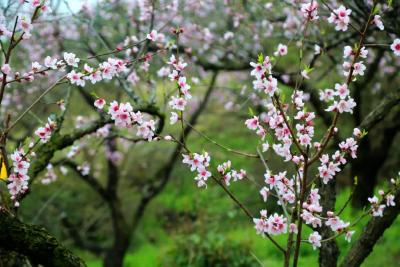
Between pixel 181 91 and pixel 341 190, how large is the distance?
919cm

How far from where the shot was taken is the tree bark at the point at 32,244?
2.68m

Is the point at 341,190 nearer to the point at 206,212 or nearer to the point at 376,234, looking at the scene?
the point at 206,212

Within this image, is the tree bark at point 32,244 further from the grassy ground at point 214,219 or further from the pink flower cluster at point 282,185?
the grassy ground at point 214,219

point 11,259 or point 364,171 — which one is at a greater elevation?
point 11,259

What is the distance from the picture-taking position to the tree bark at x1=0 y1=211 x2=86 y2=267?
2680 millimetres

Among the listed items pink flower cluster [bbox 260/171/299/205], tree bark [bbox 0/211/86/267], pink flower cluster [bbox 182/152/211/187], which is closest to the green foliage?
pink flower cluster [bbox 260/171/299/205]

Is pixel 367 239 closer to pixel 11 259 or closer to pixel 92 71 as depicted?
pixel 92 71

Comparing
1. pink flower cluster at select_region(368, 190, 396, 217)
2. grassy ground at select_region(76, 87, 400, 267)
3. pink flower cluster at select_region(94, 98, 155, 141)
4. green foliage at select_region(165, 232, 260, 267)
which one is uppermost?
pink flower cluster at select_region(94, 98, 155, 141)

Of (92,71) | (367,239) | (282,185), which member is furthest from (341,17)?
(367,239)

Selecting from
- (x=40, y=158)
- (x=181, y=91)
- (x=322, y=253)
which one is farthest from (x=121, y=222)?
(x=181, y=91)

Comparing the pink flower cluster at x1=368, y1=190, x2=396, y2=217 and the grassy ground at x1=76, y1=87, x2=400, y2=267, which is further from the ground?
the pink flower cluster at x1=368, y1=190, x2=396, y2=217

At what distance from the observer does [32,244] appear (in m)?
2.75

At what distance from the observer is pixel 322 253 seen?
4145 millimetres

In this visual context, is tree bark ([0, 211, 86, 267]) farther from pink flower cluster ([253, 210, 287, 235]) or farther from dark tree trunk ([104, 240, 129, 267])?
dark tree trunk ([104, 240, 129, 267])
